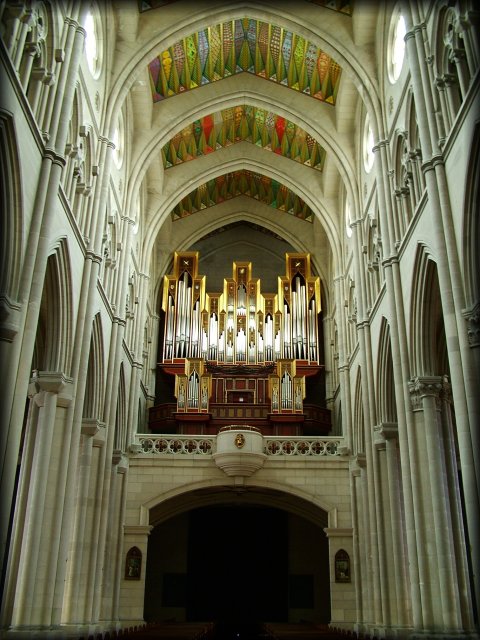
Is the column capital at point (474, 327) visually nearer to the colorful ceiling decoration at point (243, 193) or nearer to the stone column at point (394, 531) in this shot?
the stone column at point (394, 531)

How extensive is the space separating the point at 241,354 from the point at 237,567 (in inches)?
334

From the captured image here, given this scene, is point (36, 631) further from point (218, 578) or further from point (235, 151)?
point (235, 151)

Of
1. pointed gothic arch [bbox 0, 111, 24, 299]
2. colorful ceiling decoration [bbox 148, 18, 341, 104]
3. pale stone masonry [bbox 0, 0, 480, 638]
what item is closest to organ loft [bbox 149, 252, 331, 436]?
pale stone masonry [bbox 0, 0, 480, 638]

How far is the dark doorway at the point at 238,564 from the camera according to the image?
84.8ft

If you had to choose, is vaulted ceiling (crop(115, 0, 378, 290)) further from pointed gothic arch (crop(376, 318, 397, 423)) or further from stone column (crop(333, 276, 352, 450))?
pointed gothic arch (crop(376, 318, 397, 423))

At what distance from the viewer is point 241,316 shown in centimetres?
2852

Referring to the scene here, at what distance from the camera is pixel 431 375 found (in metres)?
13.8

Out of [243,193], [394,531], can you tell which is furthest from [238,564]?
[243,193]

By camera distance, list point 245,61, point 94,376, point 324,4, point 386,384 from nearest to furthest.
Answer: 1. point 94,376
2. point 386,384
3. point 324,4
4. point 245,61

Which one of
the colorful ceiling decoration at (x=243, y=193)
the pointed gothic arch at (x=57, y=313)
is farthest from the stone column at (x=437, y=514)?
the colorful ceiling decoration at (x=243, y=193)

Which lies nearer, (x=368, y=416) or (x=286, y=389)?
(x=368, y=416)

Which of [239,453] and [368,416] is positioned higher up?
[368,416]

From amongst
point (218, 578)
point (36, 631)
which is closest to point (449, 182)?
point (36, 631)

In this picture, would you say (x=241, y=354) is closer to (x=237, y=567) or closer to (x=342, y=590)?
(x=237, y=567)
